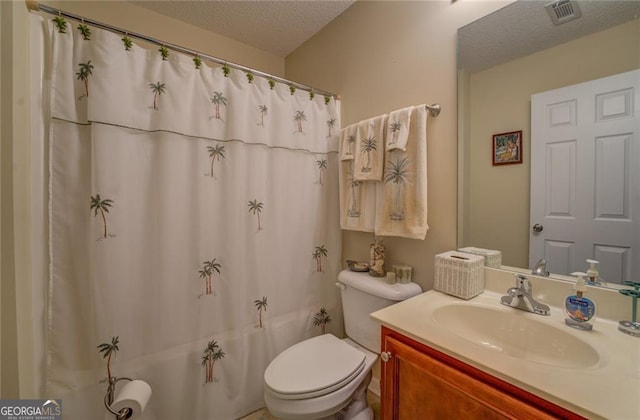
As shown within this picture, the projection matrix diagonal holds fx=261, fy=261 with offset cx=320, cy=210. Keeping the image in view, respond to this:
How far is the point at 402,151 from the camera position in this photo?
132cm

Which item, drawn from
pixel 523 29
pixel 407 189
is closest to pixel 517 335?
pixel 407 189

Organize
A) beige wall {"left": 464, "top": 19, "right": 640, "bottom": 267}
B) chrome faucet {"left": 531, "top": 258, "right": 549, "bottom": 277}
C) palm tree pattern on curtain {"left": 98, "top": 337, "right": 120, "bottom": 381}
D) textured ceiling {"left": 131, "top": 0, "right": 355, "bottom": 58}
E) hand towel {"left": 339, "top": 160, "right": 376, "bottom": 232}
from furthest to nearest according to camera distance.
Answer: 1. textured ceiling {"left": 131, "top": 0, "right": 355, "bottom": 58}
2. hand towel {"left": 339, "top": 160, "right": 376, "bottom": 232}
3. palm tree pattern on curtain {"left": 98, "top": 337, "right": 120, "bottom": 381}
4. chrome faucet {"left": 531, "top": 258, "right": 549, "bottom": 277}
5. beige wall {"left": 464, "top": 19, "right": 640, "bottom": 267}

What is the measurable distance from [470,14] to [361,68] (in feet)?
2.05

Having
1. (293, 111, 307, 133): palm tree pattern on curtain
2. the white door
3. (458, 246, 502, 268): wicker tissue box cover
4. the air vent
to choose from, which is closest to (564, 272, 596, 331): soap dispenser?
the white door

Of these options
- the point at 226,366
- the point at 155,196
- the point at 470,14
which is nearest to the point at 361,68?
the point at 470,14

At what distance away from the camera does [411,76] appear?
138 cm

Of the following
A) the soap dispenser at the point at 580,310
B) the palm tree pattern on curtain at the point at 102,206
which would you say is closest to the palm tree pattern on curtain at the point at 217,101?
the palm tree pattern on curtain at the point at 102,206

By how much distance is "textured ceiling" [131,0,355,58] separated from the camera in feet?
5.40

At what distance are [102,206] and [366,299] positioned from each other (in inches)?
49.6

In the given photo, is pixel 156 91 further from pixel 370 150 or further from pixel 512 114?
pixel 512 114

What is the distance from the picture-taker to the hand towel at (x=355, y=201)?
1.49 meters

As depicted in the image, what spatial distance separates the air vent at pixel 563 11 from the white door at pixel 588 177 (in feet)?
0.84

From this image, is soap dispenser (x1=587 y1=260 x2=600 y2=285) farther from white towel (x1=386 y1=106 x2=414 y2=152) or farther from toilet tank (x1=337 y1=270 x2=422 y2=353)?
white towel (x1=386 y1=106 x2=414 y2=152)

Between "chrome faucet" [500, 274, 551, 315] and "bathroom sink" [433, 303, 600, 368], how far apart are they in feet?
0.10
